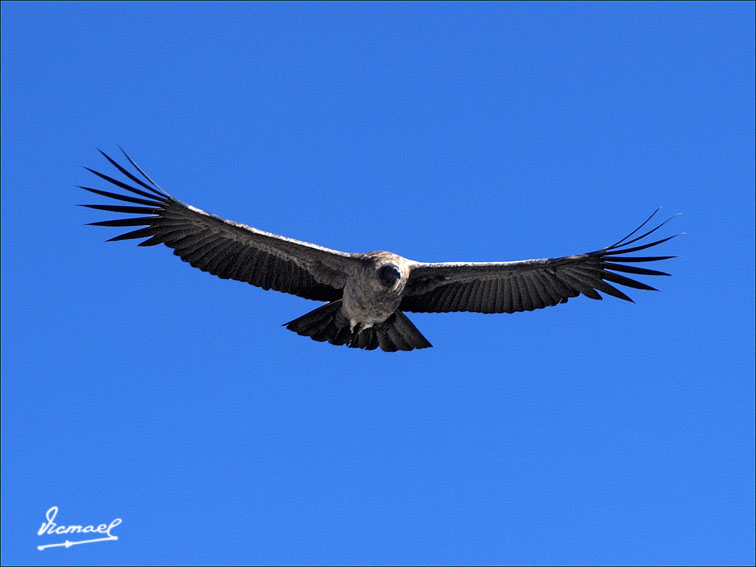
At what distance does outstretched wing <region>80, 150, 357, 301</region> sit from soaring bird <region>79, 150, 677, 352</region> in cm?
1

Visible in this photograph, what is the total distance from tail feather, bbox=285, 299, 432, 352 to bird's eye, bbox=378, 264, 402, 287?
984mm

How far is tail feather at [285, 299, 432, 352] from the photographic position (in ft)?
44.2

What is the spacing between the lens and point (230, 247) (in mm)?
→ 13219

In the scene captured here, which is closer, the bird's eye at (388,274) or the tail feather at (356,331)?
the bird's eye at (388,274)

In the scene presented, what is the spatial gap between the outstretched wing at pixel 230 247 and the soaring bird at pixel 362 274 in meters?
0.01

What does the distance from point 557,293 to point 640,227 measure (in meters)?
1.41

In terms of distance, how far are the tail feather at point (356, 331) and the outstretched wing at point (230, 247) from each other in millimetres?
293

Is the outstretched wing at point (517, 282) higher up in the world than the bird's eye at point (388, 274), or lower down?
higher up

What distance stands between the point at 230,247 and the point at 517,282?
358 cm

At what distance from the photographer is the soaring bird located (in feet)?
42.2

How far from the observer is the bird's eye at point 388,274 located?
12.7 m

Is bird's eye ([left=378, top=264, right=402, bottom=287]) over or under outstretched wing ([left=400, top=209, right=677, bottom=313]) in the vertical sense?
under

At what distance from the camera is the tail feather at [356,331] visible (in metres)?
13.5

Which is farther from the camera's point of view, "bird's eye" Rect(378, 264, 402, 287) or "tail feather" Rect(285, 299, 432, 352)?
"tail feather" Rect(285, 299, 432, 352)
